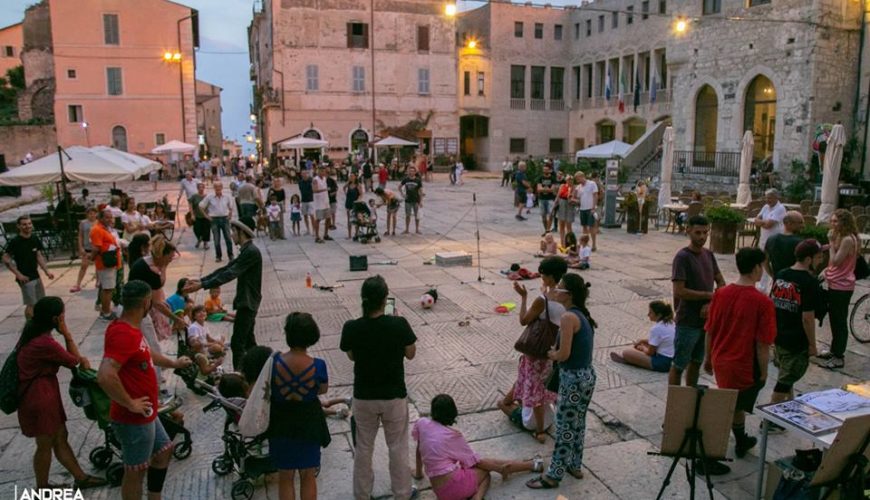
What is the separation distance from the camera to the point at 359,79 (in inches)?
1555

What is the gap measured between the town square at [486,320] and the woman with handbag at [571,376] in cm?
2

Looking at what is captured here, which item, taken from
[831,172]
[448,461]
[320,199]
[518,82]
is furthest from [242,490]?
[518,82]

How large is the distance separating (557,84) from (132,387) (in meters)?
44.2

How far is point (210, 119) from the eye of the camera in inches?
2537

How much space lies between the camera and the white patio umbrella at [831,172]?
43.5 feet

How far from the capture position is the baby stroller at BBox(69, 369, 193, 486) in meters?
4.26

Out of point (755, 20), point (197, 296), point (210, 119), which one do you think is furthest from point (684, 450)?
point (210, 119)

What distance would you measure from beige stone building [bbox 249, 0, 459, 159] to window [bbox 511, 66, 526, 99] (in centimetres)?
458

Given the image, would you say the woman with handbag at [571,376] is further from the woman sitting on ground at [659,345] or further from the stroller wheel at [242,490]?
the woman sitting on ground at [659,345]

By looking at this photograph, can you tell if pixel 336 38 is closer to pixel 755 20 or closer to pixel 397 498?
pixel 755 20

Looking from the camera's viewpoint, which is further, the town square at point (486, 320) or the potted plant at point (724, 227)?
the potted plant at point (724, 227)

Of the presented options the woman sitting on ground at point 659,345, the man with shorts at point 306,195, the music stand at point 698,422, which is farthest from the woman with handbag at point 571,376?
the man with shorts at point 306,195

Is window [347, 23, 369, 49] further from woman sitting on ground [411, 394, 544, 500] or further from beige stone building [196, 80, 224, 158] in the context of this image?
woman sitting on ground [411, 394, 544, 500]

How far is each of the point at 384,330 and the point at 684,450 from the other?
76.6 inches
